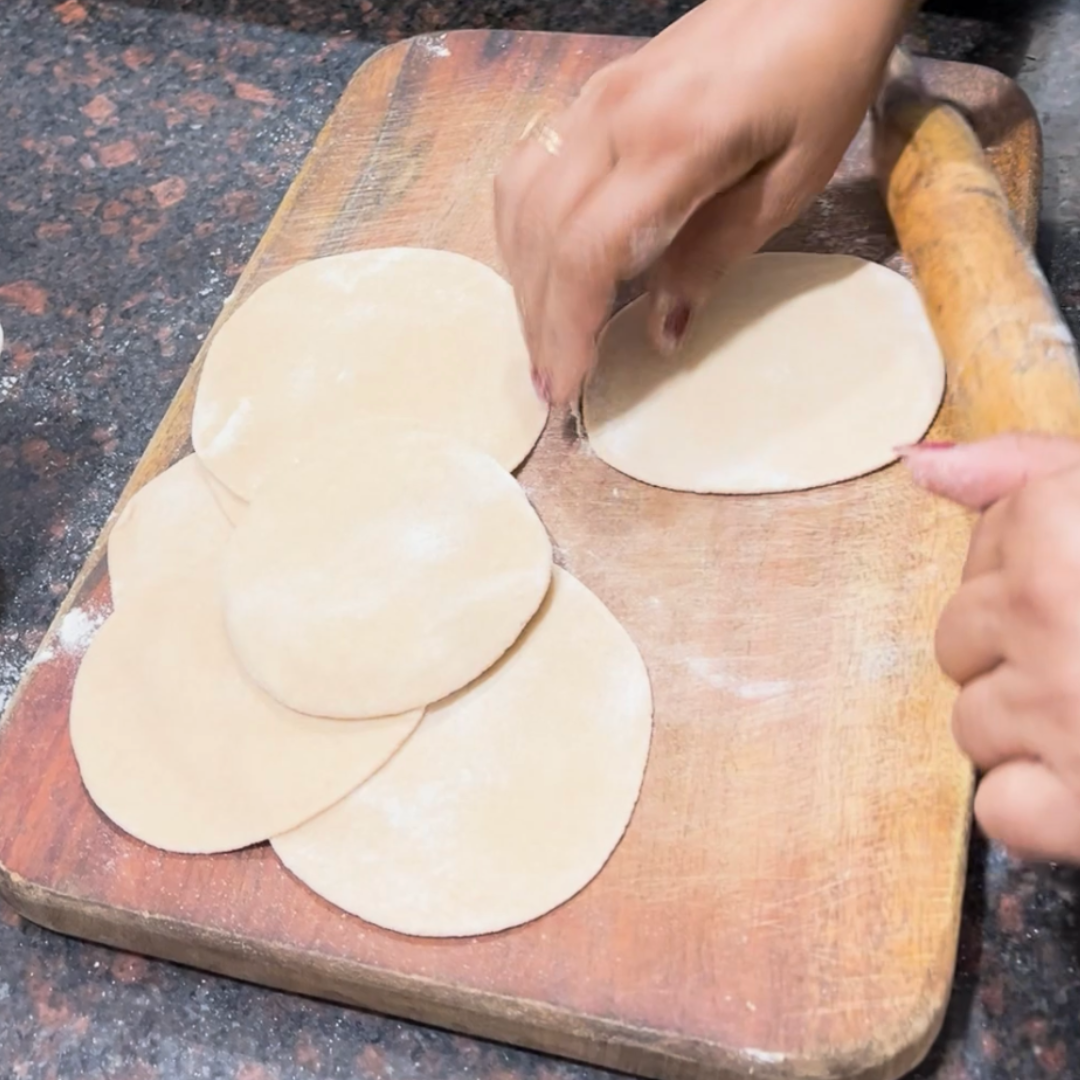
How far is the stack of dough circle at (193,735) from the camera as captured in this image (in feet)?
2.85

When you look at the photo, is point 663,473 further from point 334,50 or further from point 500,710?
point 334,50

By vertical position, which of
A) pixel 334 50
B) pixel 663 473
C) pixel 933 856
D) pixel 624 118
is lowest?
pixel 933 856

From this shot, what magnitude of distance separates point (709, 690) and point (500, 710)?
6.8 inches

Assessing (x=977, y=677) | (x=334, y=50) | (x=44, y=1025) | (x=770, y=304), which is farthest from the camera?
(x=334, y=50)

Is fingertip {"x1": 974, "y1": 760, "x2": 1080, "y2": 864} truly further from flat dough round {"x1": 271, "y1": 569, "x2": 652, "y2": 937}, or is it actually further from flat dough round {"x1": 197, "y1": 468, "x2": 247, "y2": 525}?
flat dough round {"x1": 197, "y1": 468, "x2": 247, "y2": 525}

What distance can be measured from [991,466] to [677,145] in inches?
14.5

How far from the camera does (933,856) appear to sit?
0.82 metres

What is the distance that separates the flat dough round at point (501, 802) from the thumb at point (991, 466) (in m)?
0.29

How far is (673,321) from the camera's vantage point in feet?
3.46

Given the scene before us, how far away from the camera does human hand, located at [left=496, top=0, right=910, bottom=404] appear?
0.91m

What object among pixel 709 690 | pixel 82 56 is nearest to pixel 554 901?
pixel 709 690

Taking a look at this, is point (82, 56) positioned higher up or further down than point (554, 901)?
higher up

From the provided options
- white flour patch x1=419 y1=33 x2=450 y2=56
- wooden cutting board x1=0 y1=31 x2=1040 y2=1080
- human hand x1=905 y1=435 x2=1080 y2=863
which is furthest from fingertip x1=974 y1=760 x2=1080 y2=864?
white flour patch x1=419 y1=33 x2=450 y2=56

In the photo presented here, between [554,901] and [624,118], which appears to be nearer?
[554,901]
